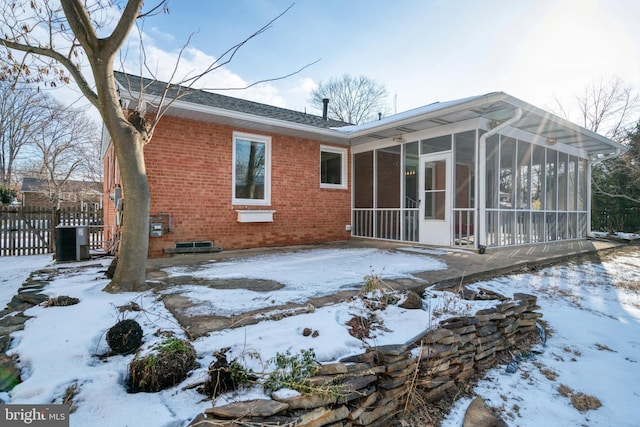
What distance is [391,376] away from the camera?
2.15m

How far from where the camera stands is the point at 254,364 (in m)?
1.88

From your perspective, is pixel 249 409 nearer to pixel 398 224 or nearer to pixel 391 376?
pixel 391 376

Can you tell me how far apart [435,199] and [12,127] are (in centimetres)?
2725

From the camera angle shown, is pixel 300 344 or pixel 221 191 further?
pixel 221 191

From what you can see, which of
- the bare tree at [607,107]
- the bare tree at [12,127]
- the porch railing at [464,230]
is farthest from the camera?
the bare tree at [12,127]

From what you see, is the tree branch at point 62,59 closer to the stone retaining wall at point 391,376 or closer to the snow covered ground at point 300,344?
the snow covered ground at point 300,344

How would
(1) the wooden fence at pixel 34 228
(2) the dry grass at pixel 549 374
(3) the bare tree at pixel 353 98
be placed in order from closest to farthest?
(2) the dry grass at pixel 549 374 < (1) the wooden fence at pixel 34 228 < (3) the bare tree at pixel 353 98

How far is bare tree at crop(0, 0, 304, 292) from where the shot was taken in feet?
10.5

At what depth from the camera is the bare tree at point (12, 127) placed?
18.6 meters

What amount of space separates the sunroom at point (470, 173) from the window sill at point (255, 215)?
9.15 ft

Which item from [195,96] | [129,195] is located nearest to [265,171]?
[195,96]

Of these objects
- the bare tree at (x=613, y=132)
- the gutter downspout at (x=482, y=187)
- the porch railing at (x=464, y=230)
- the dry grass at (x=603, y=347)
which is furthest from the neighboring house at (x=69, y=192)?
the bare tree at (x=613, y=132)

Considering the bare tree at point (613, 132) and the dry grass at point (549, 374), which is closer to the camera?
the dry grass at point (549, 374)

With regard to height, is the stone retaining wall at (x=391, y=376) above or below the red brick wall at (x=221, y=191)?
below
